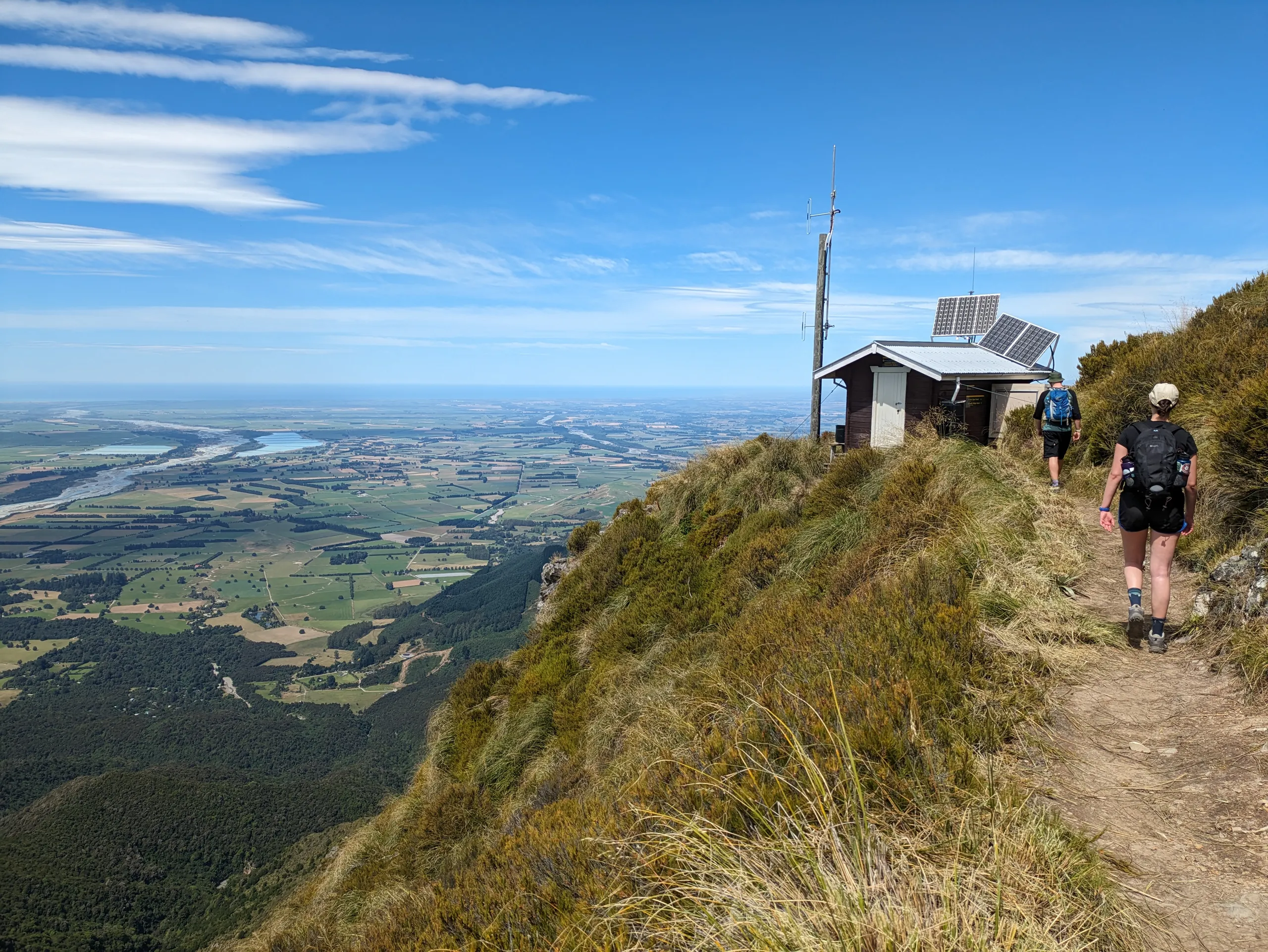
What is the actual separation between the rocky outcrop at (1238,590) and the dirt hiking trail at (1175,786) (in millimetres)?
347

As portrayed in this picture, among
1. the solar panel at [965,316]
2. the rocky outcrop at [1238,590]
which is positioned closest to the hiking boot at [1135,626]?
the rocky outcrop at [1238,590]

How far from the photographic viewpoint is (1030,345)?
560 inches

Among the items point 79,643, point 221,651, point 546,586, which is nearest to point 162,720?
point 221,651

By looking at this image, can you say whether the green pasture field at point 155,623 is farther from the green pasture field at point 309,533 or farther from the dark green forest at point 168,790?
the dark green forest at point 168,790

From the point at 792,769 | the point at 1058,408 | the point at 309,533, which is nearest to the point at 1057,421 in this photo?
the point at 1058,408

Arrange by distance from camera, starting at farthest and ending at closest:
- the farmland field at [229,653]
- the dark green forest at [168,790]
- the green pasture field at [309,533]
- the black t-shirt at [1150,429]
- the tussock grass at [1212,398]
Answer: the green pasture field at [309,533] < the farmland field at [229,653] < the dark green forest at [168,790] < the tussock grass at [1212,398] < the black t-shirt at [1150,429]

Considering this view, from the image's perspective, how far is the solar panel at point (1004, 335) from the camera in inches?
577

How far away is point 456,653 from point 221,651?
3386cm

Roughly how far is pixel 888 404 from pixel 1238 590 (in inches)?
379

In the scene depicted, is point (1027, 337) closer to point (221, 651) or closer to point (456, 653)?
point (456, 653)

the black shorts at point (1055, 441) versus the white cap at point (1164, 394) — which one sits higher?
the white cap at point (1164, 394)

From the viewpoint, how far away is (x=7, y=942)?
2552cm

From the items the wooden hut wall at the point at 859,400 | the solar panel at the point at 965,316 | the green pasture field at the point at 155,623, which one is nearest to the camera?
the wooden hut wall at the point at 859,400

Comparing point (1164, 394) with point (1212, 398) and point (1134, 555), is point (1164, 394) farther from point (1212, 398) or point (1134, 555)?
point (1212, 398)
